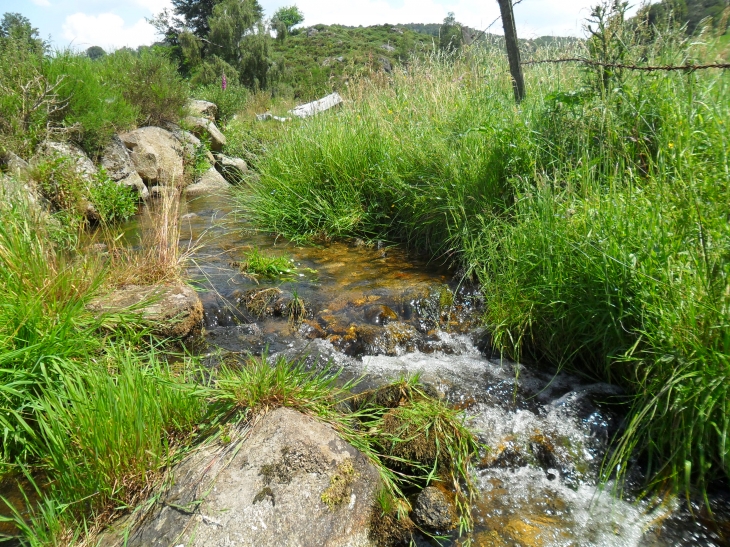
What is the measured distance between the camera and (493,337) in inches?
145

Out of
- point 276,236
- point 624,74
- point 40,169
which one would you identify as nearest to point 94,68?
point 40,169

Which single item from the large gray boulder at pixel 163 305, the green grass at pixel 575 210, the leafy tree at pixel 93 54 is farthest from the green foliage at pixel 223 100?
the large gray boulder at pixel 163 305

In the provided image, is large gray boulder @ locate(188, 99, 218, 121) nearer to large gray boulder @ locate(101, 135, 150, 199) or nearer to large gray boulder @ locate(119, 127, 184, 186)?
large gray boulder @ locate(119, 127, 184, 186)

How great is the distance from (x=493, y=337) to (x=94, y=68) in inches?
389

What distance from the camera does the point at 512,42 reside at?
17.0ft

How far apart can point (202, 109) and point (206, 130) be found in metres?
1.84

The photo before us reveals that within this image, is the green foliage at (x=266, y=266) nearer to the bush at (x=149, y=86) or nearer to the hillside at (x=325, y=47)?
the bush at (x=149, y=86)

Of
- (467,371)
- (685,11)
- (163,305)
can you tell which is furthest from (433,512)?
(685,11)

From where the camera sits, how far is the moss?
2213mm

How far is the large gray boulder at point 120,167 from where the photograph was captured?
26.4 feet

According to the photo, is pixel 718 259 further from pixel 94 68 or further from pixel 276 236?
pixel 94 68

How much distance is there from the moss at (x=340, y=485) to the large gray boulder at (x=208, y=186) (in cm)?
693

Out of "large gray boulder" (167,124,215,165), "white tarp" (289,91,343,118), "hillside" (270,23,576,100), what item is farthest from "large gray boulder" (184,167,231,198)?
"hillside" (270,23,576,100)

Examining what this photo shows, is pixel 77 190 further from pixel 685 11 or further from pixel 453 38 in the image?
pixel 685 11
